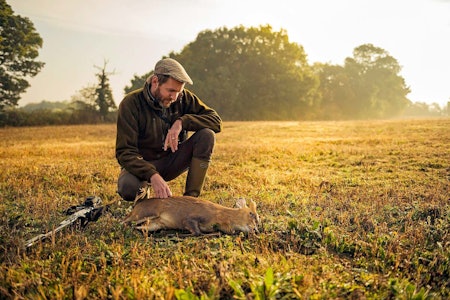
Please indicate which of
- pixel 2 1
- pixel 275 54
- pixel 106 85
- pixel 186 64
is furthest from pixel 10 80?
pixel 275 54

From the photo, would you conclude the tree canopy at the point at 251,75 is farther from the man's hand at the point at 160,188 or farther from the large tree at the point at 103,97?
the man's hand at the point at 160,188

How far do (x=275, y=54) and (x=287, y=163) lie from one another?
44220mm

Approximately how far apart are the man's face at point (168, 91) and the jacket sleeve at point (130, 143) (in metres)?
0.34

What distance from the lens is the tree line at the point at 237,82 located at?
3466 cm

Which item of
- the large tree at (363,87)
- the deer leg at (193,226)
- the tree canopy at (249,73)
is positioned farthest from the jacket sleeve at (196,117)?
the large tree at (363,87)

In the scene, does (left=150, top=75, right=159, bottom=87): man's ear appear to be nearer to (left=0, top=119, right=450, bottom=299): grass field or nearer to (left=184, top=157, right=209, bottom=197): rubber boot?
(left=184, top=157, right=209, bottom=197): rubber boot

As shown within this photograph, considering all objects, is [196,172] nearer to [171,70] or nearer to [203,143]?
[203,143]

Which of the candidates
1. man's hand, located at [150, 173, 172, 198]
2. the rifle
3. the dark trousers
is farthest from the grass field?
the dark trousers

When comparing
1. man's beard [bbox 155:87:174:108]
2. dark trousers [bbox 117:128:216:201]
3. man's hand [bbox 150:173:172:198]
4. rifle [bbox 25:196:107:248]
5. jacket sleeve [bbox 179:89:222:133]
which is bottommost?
rifle [bbox 25:196:107:248]

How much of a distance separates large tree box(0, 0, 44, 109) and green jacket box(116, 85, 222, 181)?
33.5 meters

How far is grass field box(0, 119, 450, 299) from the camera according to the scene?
9.38 feet

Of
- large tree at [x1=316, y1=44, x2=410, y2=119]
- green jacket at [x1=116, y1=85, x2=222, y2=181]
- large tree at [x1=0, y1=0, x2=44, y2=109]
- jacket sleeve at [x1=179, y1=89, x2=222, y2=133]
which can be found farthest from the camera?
large tree at [x1=316, y1=44, x2=410, y2=119]

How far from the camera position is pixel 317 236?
13.4 feet

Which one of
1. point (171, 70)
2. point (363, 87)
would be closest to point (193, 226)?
point (171, 70)
